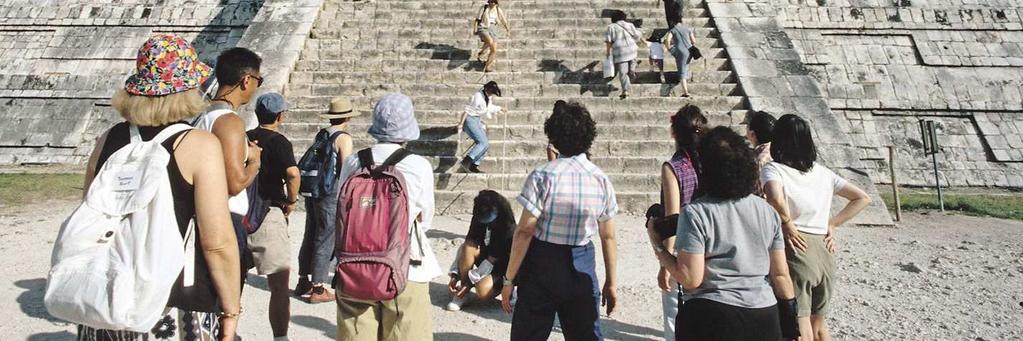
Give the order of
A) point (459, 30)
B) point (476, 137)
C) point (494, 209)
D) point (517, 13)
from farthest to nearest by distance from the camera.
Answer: point (517, 13) → point (459, 30) → point (476, 137) → point (494, 209)

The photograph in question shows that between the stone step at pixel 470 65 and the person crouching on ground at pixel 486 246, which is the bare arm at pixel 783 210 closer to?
the person crouching on ground at pixel 486 246

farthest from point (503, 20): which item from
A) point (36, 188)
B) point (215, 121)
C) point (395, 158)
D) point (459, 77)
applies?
point (215, 121)

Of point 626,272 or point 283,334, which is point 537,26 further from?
point 283,334

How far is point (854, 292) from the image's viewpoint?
580 cm

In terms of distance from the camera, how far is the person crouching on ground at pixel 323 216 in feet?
16.7

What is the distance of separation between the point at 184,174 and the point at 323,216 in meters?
3.03

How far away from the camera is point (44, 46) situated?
53.5 feet

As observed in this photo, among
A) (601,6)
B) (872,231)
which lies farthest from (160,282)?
(601,6)

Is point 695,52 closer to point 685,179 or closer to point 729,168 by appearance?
point 685,179

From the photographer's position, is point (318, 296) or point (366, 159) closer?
point (366, 159)

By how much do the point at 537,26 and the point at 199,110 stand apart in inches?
427

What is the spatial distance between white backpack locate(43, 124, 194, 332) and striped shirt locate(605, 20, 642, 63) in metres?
8.82

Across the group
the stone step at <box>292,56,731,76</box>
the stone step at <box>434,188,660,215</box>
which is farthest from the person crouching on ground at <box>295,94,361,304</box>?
the stone step at <box>292,56,731,76</box>

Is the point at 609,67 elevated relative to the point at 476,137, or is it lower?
elevated
